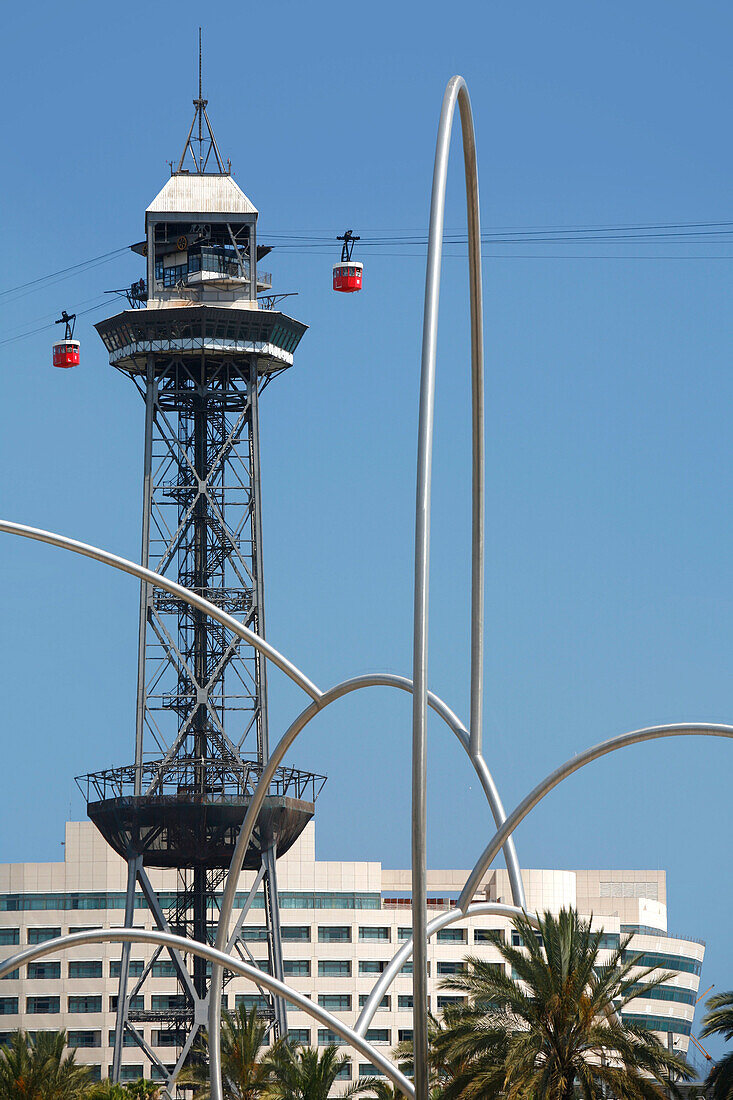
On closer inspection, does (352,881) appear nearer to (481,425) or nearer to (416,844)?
(481,425)

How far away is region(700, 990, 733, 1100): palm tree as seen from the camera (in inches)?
2048

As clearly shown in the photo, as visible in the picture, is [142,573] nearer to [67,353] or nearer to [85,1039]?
[67,353]

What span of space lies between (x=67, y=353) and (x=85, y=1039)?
1902 inches

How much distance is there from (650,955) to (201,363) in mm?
58591

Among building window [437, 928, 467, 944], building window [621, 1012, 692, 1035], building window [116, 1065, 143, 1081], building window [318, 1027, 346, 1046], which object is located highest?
building window [437, 928, 467, 944]

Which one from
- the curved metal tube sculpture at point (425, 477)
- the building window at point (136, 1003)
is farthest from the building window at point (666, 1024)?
the curved metal tube sculpture at point (425, 477)

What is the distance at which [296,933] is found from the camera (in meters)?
135

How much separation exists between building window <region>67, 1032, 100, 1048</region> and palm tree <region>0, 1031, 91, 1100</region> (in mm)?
64639

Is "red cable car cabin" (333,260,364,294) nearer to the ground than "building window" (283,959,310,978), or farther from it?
farther from it

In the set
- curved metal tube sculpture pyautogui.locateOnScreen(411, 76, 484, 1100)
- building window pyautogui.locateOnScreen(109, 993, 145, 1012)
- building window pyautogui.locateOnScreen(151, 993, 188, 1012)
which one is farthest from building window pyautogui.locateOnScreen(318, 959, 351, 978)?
curved metal tube sculpture pyautogui.locateOnScreen(411, 76, 484, 1100)

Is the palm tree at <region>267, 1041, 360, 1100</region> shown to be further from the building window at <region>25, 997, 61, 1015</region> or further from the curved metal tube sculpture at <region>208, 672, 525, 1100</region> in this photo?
the building window at <region>25, 997, 61, 1015</region>

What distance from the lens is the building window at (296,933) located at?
442 ft

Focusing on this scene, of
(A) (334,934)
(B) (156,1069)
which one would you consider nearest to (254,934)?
(A) (334,934)

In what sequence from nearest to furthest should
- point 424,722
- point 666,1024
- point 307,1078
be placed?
1. point 424,722
2. point 307,1078
3. point 666,1024
